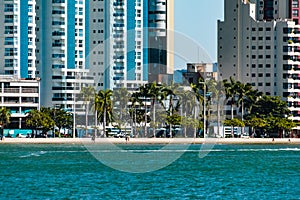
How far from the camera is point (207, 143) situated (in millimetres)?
196500

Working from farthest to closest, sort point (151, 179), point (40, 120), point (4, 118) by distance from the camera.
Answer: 1. point (4, 118)
2. point (40, 120)
3. point (151, 179)

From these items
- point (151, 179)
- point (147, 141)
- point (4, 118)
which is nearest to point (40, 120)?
point (4, 118)

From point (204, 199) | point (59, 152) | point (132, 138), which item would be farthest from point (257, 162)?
point (132, 138)

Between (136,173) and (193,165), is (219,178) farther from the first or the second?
(193,165)

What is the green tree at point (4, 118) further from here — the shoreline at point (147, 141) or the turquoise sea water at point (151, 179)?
the turquoise sea water at point (151, 179)

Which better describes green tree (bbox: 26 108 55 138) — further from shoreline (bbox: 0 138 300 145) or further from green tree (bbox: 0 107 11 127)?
shoreline (bbox: 0 138 300 145)

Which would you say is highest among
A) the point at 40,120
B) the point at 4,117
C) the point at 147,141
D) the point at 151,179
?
the point at 4,117

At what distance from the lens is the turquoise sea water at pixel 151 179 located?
2997 inches

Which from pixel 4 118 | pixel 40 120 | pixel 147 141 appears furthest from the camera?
pixel 4 118

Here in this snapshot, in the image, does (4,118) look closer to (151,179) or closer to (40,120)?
(40,120)

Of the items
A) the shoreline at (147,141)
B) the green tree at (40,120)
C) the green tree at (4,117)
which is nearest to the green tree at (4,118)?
the green tree at (4,117)

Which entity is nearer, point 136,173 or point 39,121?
point 136,173

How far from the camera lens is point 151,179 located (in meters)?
91.7

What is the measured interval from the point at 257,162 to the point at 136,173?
2948cm
